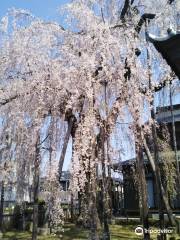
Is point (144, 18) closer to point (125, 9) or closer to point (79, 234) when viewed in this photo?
point (125, 9)

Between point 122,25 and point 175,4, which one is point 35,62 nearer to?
point 122,25

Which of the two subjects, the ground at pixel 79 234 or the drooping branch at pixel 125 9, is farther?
the ground at pixel 79 234

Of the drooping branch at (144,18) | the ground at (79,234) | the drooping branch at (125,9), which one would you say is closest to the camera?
the drooping branch at (144,18)

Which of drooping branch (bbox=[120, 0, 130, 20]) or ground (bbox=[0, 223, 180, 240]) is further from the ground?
drooping branch (bbox=[120, 0, 130, 20])

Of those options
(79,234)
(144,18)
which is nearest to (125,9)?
(144,18)

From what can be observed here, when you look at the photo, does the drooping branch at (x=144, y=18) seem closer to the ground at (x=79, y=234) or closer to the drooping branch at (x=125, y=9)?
the drooping branch at (x=125, y=9)

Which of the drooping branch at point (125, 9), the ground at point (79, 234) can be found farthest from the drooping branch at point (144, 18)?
the ground at point (79, 234)

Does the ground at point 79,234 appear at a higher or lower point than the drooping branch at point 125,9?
lower

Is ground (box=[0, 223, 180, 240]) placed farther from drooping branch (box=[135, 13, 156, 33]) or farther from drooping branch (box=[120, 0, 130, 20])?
drooping branch (box=[120, 0, 130, 20])

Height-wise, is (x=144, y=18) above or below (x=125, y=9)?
below

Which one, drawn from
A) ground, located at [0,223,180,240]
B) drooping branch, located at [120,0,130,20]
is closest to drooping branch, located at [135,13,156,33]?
drooping branch, located at [120,0,130,20]

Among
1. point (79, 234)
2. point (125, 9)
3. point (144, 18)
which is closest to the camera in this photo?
point (144, 18)

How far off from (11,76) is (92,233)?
225 inches

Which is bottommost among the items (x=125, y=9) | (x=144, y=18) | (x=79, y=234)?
(x=79, y=234)
